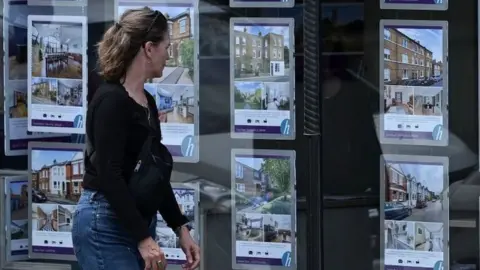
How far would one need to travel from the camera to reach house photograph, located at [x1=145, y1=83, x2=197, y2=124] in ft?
18.0

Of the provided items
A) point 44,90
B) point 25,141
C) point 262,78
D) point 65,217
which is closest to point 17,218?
point 65,217

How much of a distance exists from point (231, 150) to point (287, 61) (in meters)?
0.55

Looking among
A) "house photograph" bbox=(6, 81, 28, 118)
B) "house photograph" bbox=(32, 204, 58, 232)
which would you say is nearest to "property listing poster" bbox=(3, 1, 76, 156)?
"house photograph" bbox=(6, 81, 28, 118)

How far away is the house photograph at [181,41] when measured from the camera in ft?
17.9

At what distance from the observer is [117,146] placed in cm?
366

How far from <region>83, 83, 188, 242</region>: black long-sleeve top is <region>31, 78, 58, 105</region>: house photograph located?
194 cm

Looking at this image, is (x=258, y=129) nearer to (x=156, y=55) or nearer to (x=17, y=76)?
(x=17, y=76)

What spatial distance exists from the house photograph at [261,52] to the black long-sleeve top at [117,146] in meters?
1.67

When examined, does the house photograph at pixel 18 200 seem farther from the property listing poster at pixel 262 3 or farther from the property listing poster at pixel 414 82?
the property listing poster at pixel 414 82

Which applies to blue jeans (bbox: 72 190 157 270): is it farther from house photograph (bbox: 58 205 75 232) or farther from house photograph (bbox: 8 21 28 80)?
house photograph (bbox: 8 21 28 80)

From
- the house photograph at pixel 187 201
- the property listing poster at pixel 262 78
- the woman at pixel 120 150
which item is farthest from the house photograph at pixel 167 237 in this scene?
the woman at pixel 120 150

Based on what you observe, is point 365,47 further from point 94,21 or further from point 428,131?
point 94,21

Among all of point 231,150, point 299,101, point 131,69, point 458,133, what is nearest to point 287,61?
point 299,101

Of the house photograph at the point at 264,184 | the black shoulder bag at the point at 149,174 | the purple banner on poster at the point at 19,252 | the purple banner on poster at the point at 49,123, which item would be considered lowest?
the purple banner on poster at the point at 19,252
